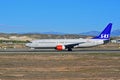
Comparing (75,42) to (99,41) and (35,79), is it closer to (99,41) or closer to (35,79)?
(99,41)

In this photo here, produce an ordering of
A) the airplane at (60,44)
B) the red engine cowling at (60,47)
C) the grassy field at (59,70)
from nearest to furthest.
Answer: the grassy field at (59,70) < the red engine cowling at (60,47) < the airplane at (60,44)

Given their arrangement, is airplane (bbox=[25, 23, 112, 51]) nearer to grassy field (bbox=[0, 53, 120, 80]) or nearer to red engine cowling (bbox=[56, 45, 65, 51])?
red engine cowling (bbox=[56, 45, 65, 51])

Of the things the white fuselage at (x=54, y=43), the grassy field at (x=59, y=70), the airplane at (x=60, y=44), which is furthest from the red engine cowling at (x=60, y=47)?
the grassy field at (x=59, y=70)

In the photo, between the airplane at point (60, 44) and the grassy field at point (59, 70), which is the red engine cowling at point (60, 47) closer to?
the airplane at point (60, 44)

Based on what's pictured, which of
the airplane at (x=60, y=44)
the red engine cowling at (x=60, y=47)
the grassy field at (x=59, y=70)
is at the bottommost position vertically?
the grassy field at (x=59, y=70)

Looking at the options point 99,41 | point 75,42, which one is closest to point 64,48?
point 75,42

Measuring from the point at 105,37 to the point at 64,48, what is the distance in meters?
11.4

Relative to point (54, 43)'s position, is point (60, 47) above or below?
below

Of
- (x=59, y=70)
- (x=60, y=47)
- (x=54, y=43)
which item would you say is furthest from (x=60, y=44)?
(x=59, y=70)

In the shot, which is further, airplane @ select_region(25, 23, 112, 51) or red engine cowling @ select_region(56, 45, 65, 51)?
airplane @ select_region(25, 23, 112, 51)

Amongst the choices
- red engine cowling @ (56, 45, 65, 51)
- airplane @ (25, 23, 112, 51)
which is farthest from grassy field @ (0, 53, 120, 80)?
airplane @ (25, 23, 112, 51)

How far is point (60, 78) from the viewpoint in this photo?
28656mm

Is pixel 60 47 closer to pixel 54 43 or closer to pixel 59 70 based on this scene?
pixel 54 43

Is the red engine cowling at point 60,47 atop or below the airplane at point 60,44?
below
